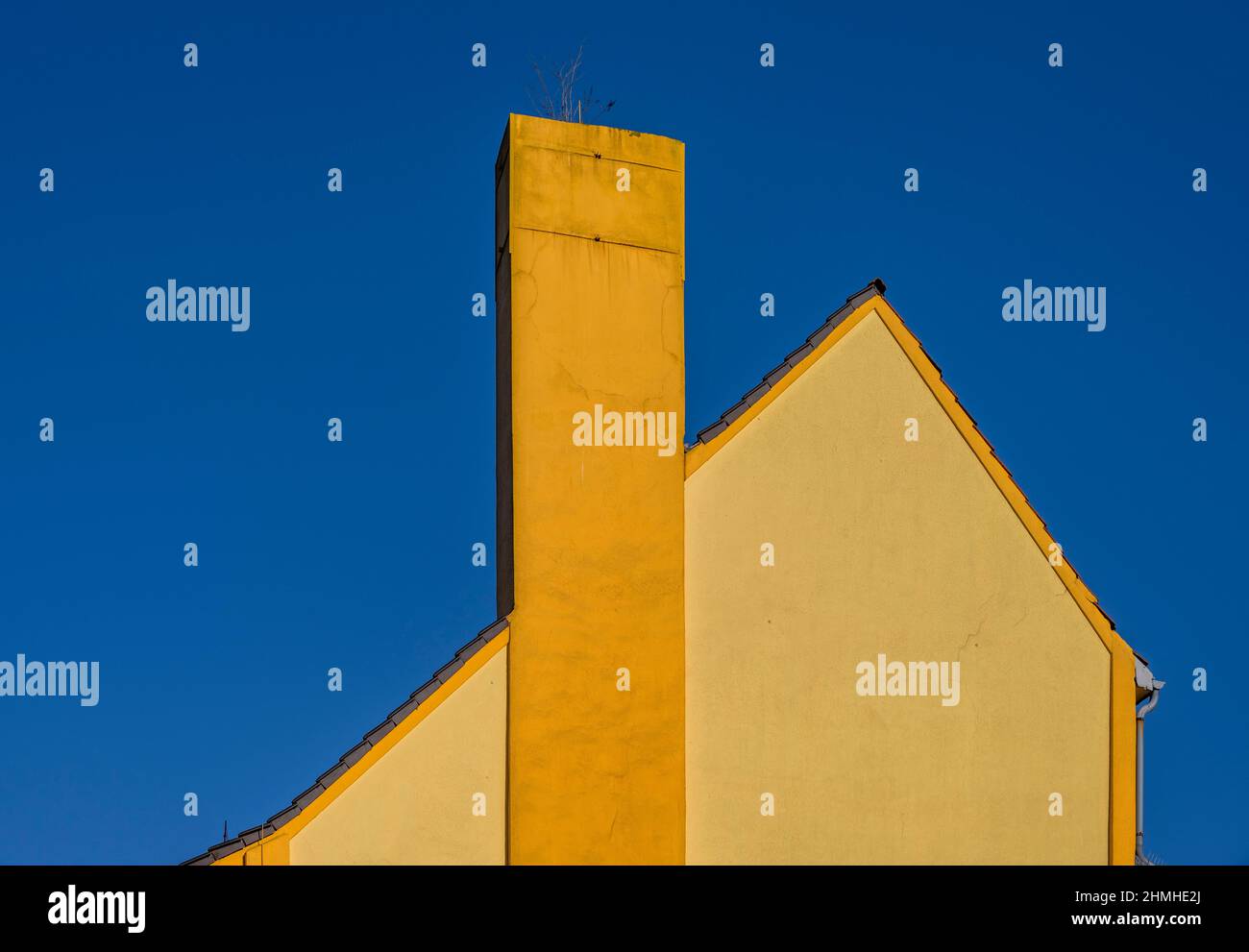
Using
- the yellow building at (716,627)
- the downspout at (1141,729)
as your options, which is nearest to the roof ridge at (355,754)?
the yellow building at (716,627)

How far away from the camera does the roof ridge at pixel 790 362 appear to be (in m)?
10.8

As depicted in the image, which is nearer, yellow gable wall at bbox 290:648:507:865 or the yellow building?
yellow gable wall at bbox 290:648:507:865

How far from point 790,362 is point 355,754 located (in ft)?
14.3

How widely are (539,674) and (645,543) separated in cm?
120

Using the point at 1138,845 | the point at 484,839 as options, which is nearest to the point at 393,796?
the point at 484,839

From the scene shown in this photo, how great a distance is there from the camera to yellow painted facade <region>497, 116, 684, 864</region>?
32.7ft

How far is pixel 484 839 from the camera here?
9.85m

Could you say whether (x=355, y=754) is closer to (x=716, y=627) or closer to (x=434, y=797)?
(x=434, y=797)

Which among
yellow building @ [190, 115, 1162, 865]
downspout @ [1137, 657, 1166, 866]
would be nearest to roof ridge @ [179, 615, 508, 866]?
yellow building @ [190, 115, 1162, 865]

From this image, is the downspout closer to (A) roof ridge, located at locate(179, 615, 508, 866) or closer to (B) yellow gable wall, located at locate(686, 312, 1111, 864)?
(B) yellow gable wall, located at locate(686, 312, 1111, 864)

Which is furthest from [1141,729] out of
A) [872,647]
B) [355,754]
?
[355,754]

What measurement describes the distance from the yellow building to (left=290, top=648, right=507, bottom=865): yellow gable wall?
→ 0.7 inches

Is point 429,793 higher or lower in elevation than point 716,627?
lower

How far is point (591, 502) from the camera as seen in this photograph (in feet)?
33.7
